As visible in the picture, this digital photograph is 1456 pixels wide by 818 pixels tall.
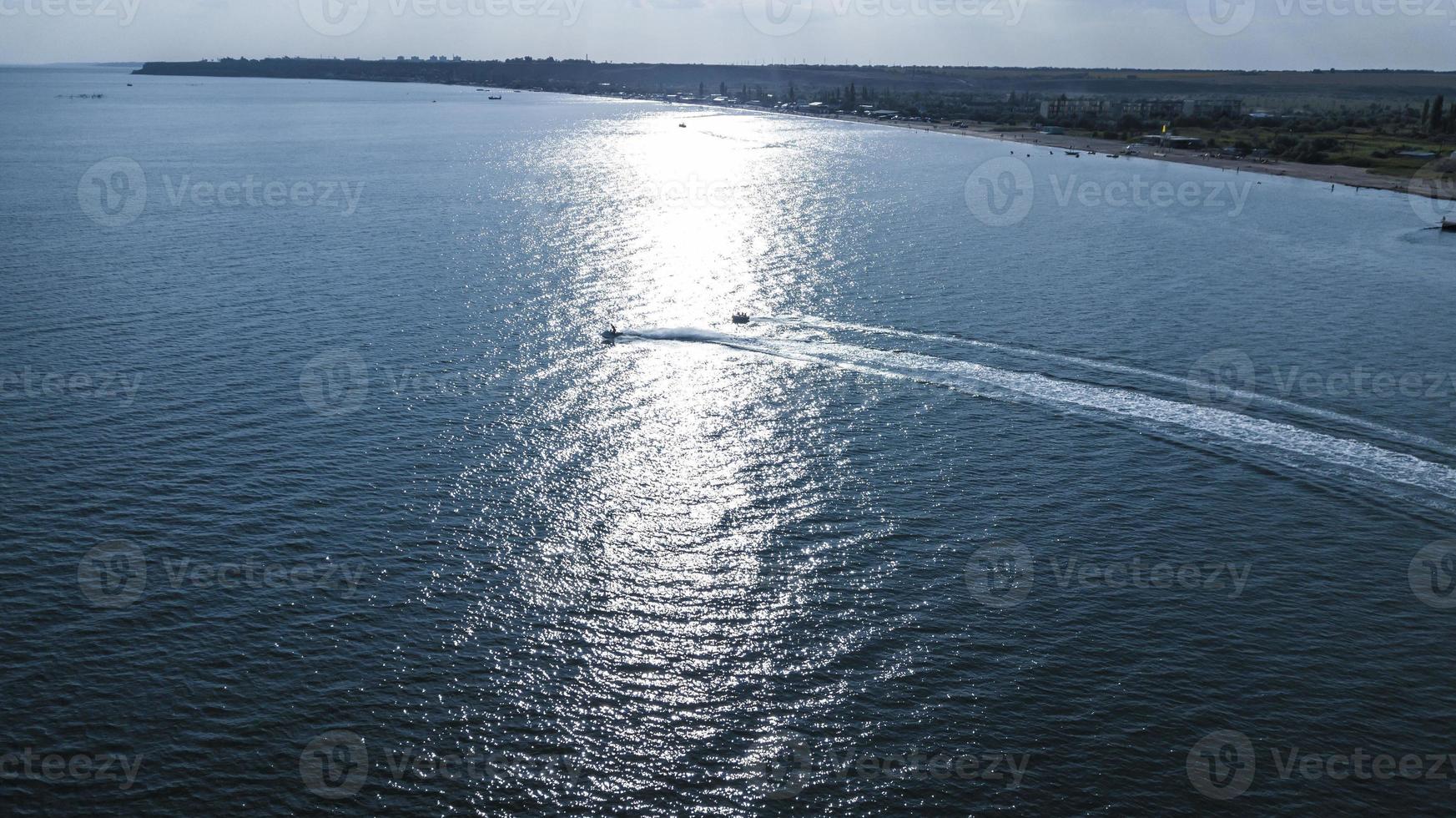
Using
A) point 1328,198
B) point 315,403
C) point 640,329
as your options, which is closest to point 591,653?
point 315,403

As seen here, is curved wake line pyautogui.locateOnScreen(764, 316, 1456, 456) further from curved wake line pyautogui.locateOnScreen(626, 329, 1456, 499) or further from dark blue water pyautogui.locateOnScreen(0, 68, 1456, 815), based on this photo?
curved wake line pyautogui.locateOnScreen(626, 329, 1456, 499)

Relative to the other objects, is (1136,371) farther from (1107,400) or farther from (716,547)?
(716,547)

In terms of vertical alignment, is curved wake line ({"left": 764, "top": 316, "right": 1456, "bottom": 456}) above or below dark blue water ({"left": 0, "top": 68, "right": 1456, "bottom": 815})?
above

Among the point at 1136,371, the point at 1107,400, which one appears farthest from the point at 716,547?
the point at 1136,371

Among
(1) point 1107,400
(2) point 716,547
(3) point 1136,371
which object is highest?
(3) point 1136,371

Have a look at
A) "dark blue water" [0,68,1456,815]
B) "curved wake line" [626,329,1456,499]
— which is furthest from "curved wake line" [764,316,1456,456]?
"curved wake line" [626,329,1456,499]

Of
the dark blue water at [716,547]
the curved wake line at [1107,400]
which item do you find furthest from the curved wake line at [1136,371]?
the curved wake line at [1107,400]
